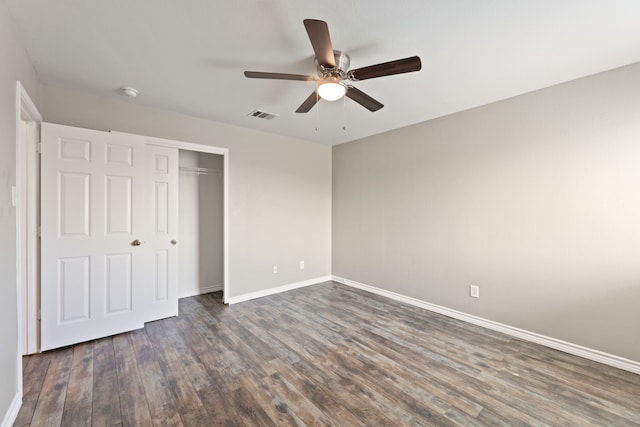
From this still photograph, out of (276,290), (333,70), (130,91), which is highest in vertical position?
(130,91)

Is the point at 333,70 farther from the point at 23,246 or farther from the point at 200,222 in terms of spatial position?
the point at 200,222

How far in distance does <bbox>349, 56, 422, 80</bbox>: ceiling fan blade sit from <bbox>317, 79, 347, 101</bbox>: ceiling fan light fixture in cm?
11

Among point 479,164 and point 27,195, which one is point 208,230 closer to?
point 27,195

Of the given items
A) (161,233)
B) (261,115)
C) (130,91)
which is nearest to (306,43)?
(261,115)

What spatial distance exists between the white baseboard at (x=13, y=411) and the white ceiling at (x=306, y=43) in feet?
7.93

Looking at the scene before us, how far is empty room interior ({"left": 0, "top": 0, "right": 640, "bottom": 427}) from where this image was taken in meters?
1.79

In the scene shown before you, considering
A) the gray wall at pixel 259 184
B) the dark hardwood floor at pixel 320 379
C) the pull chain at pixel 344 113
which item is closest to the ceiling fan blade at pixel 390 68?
the pull chain at pixel 344 113

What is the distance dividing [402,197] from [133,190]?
3348 mm

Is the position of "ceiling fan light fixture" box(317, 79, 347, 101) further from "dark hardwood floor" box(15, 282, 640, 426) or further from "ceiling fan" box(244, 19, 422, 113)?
"dark hardwood floor" box(15, 282, 640, 426)

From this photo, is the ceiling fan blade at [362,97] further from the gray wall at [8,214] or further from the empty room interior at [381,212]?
the gray wall at [8,214]

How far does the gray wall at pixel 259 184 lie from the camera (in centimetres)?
297

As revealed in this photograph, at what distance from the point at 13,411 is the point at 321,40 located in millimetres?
2950

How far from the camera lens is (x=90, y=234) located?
278 centimetres

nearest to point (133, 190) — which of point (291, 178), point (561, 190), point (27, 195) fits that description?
point (27, 195)
